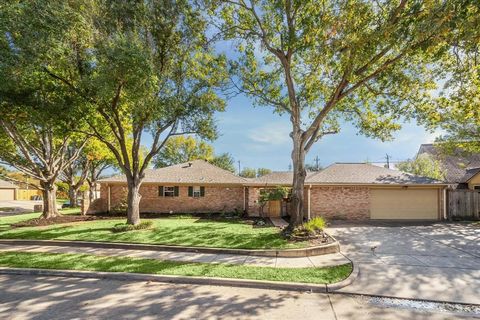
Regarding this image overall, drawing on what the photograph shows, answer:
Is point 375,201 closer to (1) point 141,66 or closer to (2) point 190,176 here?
(2) point 190,176

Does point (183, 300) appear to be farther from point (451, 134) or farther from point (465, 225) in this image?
point (451, 134)

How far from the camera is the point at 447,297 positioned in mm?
5520

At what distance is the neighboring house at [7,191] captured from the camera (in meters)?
42.8

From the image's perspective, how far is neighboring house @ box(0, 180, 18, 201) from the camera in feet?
140

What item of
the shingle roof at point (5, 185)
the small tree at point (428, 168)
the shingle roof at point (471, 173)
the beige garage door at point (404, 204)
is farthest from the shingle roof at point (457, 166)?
the shingle roof at point (5, 185)

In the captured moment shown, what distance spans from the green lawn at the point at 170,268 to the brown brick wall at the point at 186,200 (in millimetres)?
10631

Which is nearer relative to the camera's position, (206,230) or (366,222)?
(206,230)

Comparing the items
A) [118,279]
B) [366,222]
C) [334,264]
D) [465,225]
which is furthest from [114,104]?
[465,225]

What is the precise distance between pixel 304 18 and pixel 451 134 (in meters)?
14.3

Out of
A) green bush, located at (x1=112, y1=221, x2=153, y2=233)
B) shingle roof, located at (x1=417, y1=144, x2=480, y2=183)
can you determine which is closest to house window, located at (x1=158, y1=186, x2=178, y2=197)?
green bush, located at (x1=112, y1=221, x2=153, y2=233)

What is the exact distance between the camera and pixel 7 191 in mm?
43875

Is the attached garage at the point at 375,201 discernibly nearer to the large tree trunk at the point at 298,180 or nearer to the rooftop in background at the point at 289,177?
the rooftop in background at the point at 289,177

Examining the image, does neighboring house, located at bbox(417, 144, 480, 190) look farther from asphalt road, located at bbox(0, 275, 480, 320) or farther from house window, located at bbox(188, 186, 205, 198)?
asphalt road, located at bbox(0, 275, 480, 320)

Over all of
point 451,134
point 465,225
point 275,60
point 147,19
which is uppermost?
point 147,19
